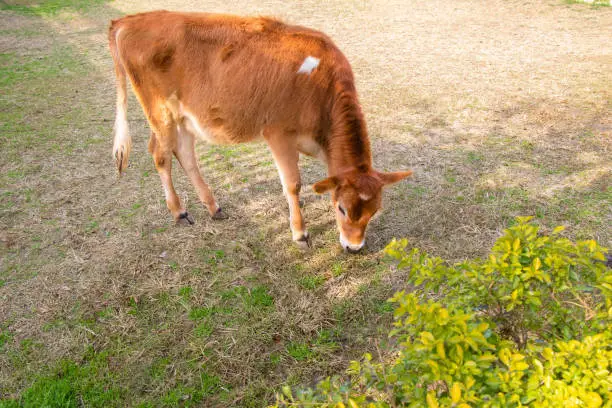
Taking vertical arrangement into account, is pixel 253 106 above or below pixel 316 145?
above

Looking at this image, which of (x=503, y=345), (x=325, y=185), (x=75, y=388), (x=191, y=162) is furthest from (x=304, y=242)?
(x=503, y=345)

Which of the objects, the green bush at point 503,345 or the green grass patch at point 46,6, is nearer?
the green bush at point 503,345

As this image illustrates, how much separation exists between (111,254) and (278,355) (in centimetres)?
208

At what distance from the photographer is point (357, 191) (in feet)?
10.7

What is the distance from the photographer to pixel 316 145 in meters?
3.81

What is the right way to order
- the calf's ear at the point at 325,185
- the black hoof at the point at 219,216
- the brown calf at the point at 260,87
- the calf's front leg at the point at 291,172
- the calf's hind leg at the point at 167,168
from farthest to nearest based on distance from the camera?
the black hoof at the point at 219,216 < the calf's hind leg at the point at 167,168 < the calf's front leg at the point at 291,172 < the brown calf at the point at 260,87 < the calf's ear at the point at 325,185

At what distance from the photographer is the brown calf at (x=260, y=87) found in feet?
11.6

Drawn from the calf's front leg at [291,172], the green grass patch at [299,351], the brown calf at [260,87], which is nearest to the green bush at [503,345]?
the green grass patch at [299,351]

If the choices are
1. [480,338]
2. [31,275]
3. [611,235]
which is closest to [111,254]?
[31,275]

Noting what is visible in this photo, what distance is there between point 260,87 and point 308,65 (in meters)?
0.47

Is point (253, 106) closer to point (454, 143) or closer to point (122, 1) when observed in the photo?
point (454, 143)

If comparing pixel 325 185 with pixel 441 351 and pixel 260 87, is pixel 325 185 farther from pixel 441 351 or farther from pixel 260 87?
pixel 441 351

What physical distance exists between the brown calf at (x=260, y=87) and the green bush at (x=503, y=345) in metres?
1.59

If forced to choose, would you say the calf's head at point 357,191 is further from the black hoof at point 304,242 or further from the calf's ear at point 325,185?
the black hoof at point 304,242
